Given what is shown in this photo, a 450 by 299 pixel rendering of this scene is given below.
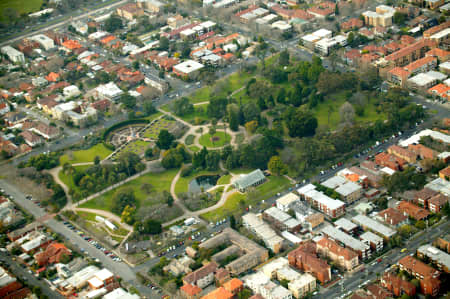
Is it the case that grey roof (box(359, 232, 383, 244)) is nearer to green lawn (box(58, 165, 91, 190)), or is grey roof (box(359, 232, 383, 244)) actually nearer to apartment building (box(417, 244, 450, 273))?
apartment building (box(417, 244, 450, 273))

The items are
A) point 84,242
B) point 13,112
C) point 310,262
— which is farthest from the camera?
point 13,112

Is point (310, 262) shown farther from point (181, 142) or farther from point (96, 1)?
point (96, 1)

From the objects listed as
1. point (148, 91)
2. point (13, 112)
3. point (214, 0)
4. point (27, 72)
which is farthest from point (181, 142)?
point (214, 0)

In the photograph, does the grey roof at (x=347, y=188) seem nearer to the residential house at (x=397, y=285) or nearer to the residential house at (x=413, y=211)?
the residential house at (x=413, y=211)

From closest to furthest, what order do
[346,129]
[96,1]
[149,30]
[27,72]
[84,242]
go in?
1. [84,242]
2. [346,129]
3. [27,72]
4. [149,30]
5. [96,1]

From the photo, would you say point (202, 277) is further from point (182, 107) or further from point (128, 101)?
point (128, 101)

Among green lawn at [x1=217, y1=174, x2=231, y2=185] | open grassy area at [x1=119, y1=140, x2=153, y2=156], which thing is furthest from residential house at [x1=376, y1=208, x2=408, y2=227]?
open grassy area at [x1=119, y1=140, x2=153, y2=156]

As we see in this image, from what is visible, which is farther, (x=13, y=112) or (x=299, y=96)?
(x=13, y=112)
